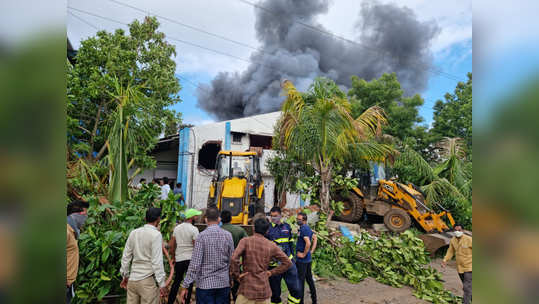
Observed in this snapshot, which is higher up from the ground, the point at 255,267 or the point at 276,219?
the point at 276,219

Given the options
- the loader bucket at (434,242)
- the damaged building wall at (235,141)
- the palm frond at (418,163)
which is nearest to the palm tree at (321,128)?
the loader bucket at (434,242)

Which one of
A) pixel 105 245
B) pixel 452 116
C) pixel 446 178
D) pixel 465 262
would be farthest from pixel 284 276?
pixel 452 116

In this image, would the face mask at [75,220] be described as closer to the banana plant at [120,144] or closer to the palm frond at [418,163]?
the banana plant at [120,144]

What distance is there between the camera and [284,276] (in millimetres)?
4496

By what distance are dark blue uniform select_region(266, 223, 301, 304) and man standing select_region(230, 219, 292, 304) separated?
57 cm

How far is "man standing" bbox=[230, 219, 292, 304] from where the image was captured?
11.8 feet

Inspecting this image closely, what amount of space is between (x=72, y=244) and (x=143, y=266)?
866mm

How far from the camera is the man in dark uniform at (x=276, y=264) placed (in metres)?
4.41

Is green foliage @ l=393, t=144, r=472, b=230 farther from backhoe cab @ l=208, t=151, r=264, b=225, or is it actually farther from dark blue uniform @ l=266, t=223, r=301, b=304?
dark blue uniform @ l=266, t=223, r=301, b=304

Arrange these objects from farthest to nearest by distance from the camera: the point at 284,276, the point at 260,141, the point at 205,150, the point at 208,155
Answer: the point at 260,141 → the point at 208,155 → the point at 205,150 → the point at 284,276

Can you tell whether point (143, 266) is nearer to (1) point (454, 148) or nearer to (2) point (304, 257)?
(2) point (304, 257)

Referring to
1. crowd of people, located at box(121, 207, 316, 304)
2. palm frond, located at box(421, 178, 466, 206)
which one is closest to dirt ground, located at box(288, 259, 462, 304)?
crowd of people, located at box(121, 207, 316, 304)
